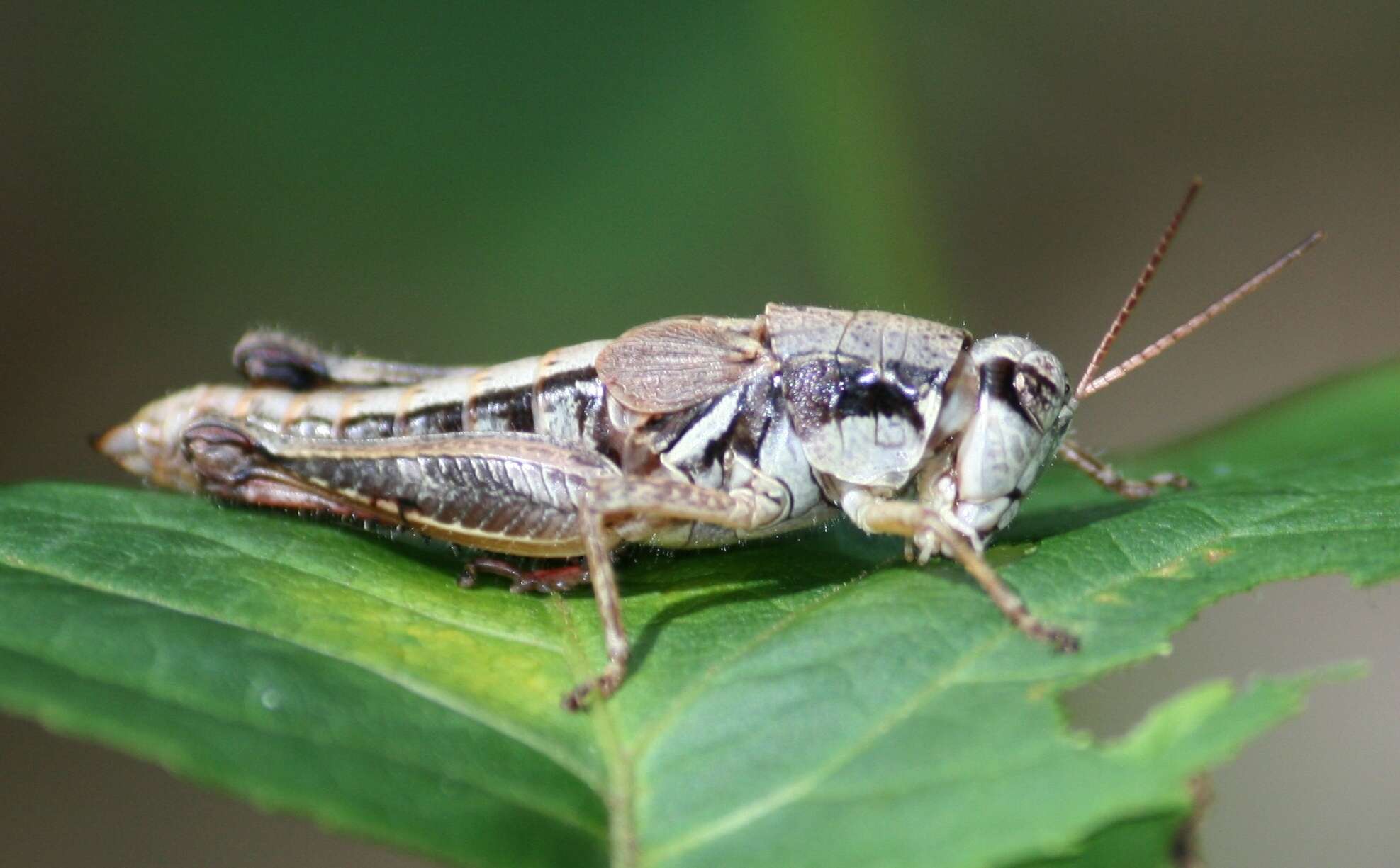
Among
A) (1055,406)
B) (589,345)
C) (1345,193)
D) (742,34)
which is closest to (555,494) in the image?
(589,345)

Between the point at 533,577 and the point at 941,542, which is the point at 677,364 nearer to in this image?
the point at 533,577

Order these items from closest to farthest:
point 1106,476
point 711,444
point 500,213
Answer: point 711,444, point 1106,476, point 500,213

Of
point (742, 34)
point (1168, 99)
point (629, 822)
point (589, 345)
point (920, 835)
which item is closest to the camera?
point (920, 835)

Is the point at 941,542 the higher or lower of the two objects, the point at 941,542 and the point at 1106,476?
the lower

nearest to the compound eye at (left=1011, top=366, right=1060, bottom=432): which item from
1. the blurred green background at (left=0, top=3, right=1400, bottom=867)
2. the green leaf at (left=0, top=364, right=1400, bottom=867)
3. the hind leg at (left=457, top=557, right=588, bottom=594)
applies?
the green leaf at (left=0, top=364, right=1400, bottom=867)

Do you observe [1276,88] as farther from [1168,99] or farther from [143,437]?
[143,437]

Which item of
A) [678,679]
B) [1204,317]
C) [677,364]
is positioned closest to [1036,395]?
[1204,317]
